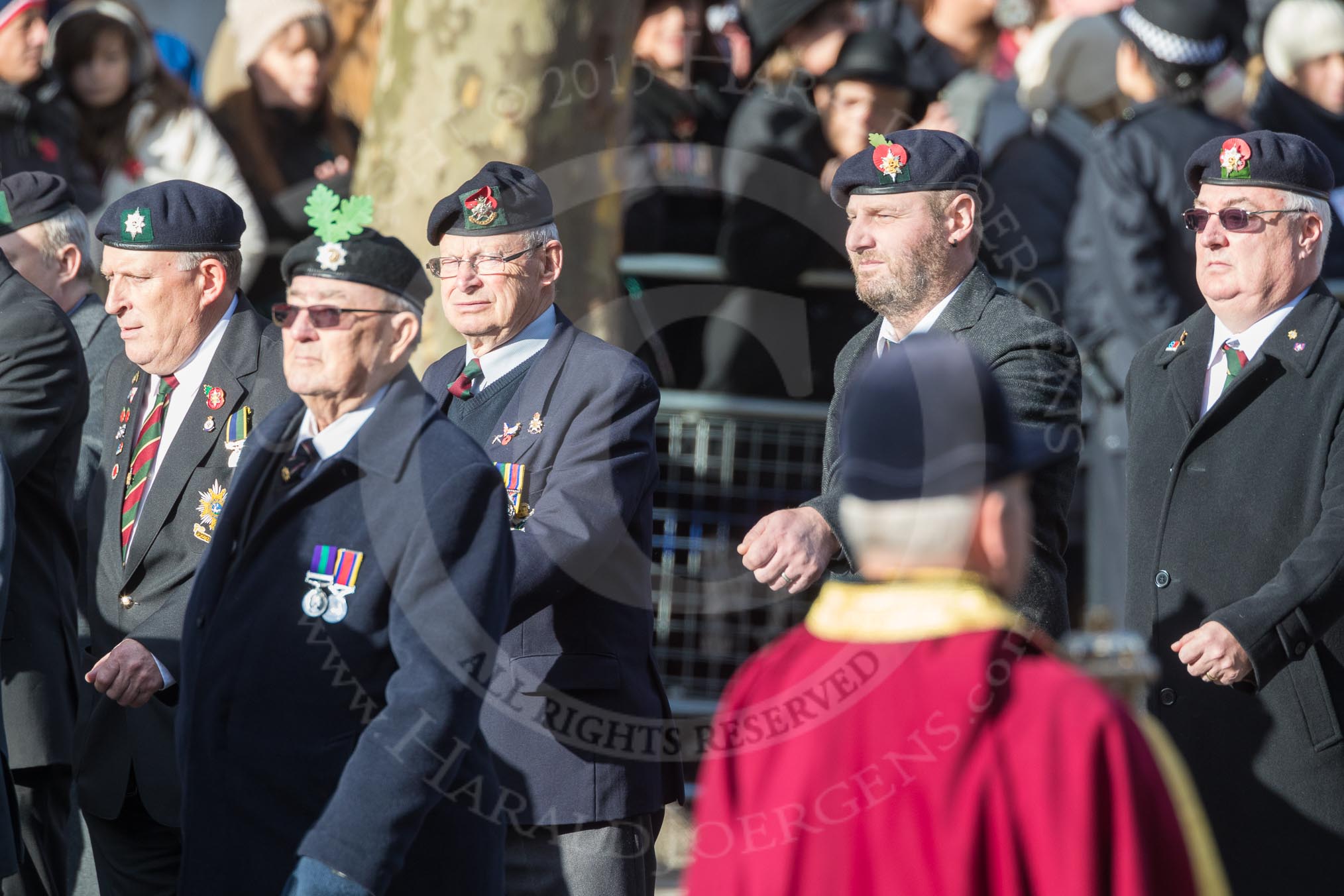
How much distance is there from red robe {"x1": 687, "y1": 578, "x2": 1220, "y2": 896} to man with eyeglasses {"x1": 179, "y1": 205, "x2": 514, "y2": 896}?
995 millimetres

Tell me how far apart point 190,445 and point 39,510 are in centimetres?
94

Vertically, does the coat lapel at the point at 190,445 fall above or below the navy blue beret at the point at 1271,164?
below

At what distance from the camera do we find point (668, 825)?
754 cm

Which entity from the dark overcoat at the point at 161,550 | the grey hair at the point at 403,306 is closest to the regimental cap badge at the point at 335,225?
the grey hair at the point at 403,306

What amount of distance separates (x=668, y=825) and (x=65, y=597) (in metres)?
2.94

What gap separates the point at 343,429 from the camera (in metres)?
3.80

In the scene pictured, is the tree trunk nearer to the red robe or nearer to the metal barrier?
the metal barrier

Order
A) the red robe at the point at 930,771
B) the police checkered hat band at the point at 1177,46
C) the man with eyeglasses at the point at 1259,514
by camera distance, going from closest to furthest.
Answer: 1. the red robe at the point at 930,771
2. the man with eyeglasses at the point at 1259,514
3. the police checkered hat band at the point at 1177,46

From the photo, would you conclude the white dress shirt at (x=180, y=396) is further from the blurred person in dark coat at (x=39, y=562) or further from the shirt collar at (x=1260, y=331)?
the shirt collar at (x=1260, y=331)

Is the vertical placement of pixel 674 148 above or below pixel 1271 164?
above

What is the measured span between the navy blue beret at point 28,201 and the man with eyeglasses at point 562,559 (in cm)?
175

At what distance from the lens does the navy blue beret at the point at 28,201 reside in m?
5.86

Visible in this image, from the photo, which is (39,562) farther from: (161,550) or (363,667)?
(363,667)

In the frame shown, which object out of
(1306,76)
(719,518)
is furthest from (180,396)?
(1306,76)
